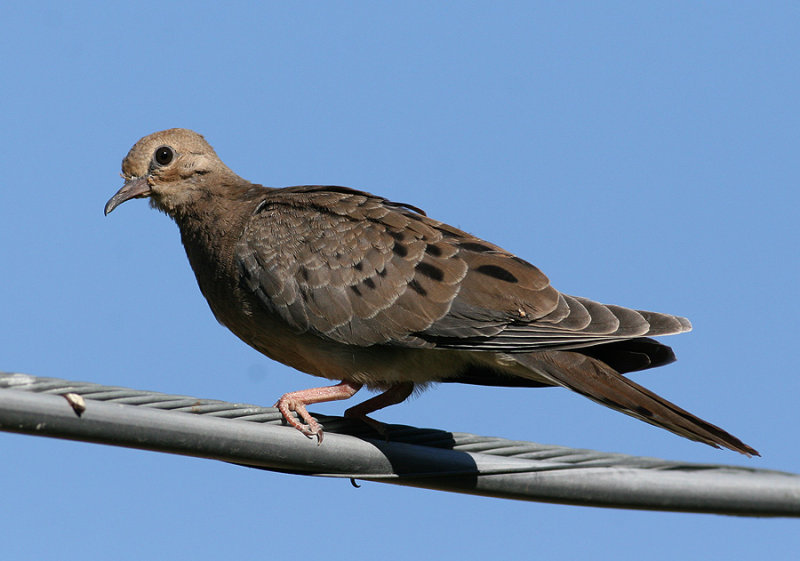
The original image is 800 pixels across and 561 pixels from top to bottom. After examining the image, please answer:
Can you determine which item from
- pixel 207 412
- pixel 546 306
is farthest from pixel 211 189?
pixel 207 412

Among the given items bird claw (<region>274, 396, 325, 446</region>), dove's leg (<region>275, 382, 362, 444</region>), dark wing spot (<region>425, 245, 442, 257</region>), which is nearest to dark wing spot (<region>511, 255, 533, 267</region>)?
dark wing spot (<region>425, 245, 442, 257</region>)

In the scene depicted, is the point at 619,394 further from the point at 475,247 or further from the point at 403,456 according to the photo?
the point at 475,247

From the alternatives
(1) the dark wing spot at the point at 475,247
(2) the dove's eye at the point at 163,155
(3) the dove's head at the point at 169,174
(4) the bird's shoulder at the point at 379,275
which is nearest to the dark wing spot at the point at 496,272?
(4) the bird's shoulder at the point at 379,275

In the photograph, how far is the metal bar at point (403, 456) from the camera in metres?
3.57

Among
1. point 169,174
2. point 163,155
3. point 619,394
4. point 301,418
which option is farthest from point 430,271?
point 163,155

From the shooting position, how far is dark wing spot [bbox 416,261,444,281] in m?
6.32

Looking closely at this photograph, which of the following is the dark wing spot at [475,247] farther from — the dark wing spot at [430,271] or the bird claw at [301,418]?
the bird claw at [301,418]

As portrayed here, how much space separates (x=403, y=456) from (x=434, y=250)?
2.00m

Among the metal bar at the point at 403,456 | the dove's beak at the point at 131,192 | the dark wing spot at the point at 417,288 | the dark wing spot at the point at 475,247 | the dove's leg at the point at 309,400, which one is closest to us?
the metal bar at the point at 403,456

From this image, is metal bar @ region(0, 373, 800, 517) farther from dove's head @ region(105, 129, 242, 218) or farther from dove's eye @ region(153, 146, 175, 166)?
dove's eye @ region(153, 146, 175, 166)

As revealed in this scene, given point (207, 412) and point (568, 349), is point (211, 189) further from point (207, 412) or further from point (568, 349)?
point (207, 412)

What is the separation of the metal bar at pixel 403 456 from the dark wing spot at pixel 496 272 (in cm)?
155

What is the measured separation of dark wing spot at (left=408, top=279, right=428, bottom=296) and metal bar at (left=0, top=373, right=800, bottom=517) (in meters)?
1.35

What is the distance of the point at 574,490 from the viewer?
14.3 feet
